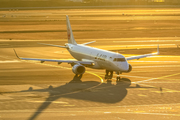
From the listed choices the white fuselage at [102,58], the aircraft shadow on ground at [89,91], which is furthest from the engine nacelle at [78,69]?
the white fuselage at [102,58]

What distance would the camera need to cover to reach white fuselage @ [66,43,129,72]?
5188 centimetres

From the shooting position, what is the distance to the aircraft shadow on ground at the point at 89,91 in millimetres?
42781

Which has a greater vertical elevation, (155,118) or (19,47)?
(19,47)

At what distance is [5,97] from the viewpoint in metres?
43.4

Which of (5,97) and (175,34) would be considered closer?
(5,97)

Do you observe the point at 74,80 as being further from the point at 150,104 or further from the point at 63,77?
the point at 150,104

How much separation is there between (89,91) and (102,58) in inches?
357

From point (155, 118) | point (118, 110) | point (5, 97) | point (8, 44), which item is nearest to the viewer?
point (155, 118)

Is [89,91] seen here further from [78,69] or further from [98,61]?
[98,61]

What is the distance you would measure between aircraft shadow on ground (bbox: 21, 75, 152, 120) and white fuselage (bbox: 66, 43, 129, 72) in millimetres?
2782

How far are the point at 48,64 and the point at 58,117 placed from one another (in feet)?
127

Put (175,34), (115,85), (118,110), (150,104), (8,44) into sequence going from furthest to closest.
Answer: (175,34) → (8,44) → (115,85) → (150,104) → (118,110)

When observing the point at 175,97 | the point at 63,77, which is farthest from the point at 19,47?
the point at 175,97

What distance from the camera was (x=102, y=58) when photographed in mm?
54812
